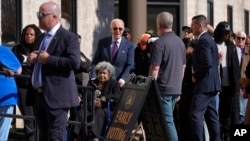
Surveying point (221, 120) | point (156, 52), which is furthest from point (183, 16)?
point (156, 52)

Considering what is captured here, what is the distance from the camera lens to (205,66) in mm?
11859

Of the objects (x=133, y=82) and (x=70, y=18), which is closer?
(x=133, y=82)

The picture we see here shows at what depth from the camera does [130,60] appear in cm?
1302

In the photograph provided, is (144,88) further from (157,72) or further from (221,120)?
(221,120)

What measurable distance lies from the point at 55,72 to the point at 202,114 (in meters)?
3.26

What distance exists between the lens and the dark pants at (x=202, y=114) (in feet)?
39.3

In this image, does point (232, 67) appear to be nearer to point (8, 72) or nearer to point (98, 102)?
point (98, 102)

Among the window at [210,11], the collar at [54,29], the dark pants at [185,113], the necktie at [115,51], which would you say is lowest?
the dark pants at [185,113]

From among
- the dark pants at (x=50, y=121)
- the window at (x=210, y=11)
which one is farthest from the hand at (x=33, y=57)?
the window at (x=210, y=11)

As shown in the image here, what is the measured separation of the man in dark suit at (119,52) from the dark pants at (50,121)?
346cm

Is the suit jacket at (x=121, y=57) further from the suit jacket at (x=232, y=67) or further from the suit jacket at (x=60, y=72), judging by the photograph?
the suit jacket at (x=60, y=72)

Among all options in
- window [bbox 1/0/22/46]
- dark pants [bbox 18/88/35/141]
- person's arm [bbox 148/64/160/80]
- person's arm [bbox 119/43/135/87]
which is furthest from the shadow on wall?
person's arm [bbox 148/64/160/80]

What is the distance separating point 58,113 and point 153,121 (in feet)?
5.73

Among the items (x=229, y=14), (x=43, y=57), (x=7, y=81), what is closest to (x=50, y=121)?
(x=43, y=57)
